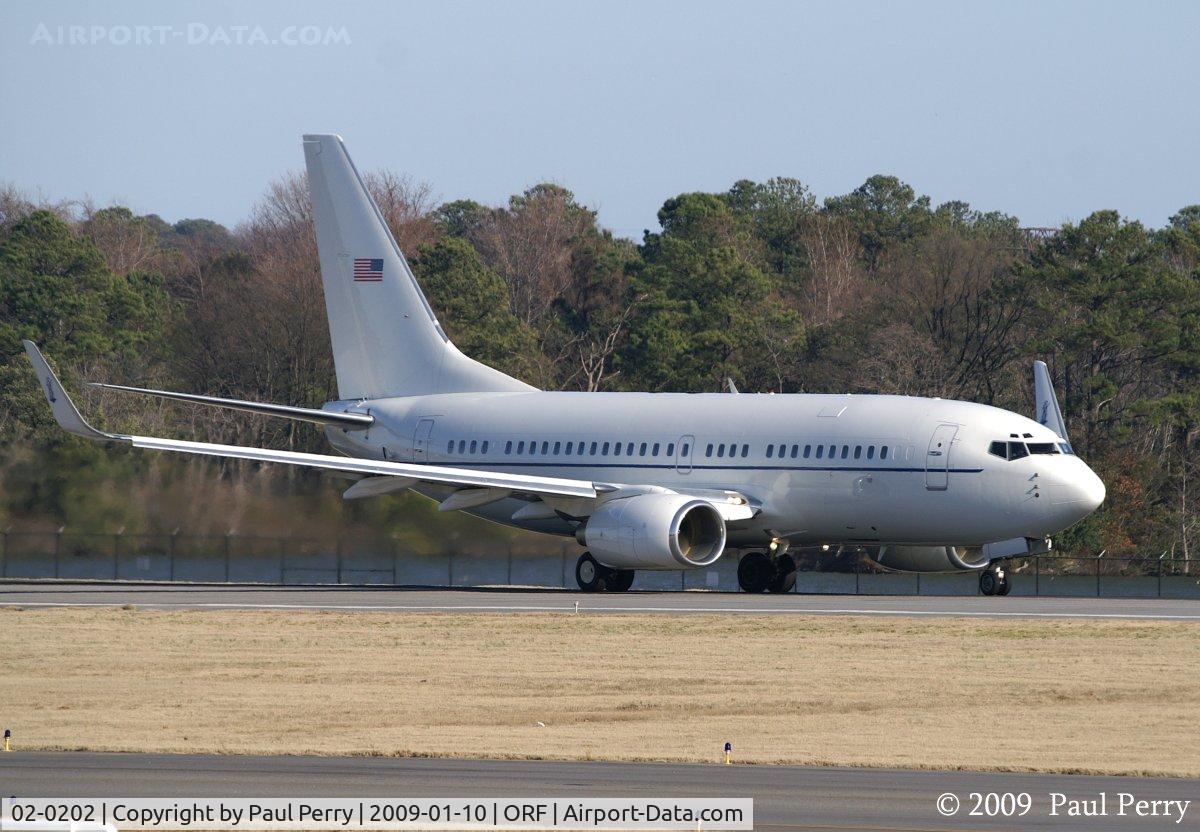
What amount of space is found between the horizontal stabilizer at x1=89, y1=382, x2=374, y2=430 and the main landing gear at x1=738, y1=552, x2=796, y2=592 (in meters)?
10.2

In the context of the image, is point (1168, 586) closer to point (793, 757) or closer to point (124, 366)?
point (793, 757)

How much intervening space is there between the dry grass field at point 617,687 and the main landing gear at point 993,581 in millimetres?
8002

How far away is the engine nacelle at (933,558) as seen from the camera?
40844 mm

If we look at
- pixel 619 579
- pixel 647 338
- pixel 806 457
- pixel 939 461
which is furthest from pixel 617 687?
pixel 647 338

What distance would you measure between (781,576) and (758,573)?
482 mm

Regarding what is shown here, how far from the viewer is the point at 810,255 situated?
358 ft

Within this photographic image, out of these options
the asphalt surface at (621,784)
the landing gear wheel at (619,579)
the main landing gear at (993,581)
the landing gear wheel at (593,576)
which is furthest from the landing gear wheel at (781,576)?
the asphalt surface at (621,784)

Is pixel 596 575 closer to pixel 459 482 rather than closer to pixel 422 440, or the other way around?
pixel 459 482

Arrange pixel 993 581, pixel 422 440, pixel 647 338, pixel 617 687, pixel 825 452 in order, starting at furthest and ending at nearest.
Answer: pixel 647 338, pixel 422 440, pixel 993 581, pixel 825 452, pixel 617 687

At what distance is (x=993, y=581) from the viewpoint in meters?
39.9

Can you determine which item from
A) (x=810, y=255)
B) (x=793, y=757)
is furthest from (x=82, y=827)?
(x=810, y=255)

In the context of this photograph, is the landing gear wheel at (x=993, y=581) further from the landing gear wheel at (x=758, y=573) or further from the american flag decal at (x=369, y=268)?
the american flag decal at (x=369, y=268)

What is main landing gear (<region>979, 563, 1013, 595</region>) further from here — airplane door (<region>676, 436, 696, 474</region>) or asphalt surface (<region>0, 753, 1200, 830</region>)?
asphalt surface (<region>0, 753, 1200, 830</region>)

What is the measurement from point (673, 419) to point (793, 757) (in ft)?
78.2
